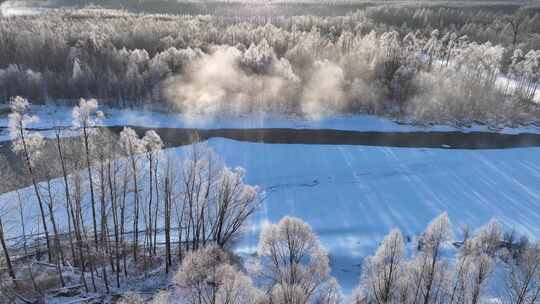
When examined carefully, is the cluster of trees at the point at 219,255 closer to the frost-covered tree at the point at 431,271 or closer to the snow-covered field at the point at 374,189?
the frost-covered tree at the point at 431,271

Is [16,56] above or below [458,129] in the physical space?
above

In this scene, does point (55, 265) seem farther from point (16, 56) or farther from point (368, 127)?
point (16, 56)

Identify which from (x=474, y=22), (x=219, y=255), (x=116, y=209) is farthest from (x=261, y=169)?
(x=474, y=22)

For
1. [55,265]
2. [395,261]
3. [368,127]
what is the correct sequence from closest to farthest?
1. [395,261]
2. [55,265]
3. [368,127]

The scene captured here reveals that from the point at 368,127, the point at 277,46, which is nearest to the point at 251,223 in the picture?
the point at 368,127

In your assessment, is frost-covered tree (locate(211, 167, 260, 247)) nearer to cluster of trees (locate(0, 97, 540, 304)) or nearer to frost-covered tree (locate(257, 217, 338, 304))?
cluster of trees (locate(0, 97, 540, 304))

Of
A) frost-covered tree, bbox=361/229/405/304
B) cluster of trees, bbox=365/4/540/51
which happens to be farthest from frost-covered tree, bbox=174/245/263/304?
cluster of trees, bbox=365/4/540/51
